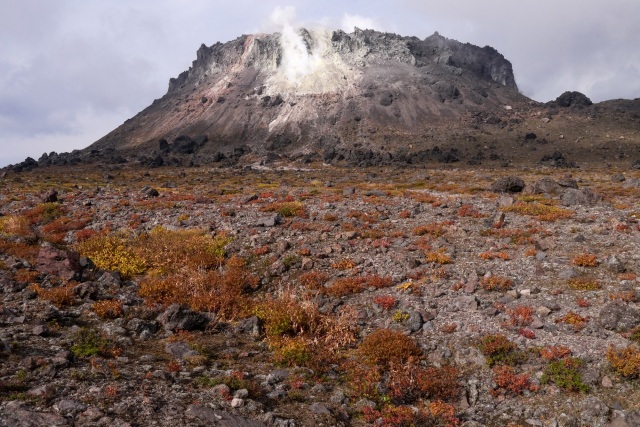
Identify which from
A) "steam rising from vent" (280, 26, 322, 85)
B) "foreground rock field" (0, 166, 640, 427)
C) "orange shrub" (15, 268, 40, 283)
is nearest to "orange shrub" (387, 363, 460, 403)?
"foreground rock field" (0, 166, 640, 427)

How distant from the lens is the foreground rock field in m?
9.08

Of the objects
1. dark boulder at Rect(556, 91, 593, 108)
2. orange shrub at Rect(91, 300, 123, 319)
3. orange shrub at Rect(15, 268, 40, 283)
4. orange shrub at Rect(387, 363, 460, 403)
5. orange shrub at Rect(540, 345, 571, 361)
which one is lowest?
orange shrub at Rect(387, 363, 460, 403)

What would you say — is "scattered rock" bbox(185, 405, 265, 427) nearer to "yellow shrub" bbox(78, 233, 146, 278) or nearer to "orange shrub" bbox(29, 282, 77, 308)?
"orange shrub" bbox(29, 282, 77, 308)

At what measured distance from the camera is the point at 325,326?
13062 millimetres

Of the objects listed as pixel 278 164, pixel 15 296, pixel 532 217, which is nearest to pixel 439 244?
pixel 532 217

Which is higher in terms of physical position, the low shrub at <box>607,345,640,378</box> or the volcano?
the volcano

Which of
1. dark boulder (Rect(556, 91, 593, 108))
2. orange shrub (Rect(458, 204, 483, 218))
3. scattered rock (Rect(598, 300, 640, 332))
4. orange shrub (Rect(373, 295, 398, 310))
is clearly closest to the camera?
scattered rock (Rect(598, 300, 640, 332))

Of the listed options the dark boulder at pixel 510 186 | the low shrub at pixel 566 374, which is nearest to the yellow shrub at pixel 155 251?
the low shrub at pixel 566 374

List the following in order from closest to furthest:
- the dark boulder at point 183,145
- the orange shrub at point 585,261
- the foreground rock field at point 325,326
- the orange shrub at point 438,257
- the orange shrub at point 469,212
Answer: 1. the foreground rock field at point 325,326
2. the orange shrub at point 585,261
3. the orange shrub at point 438,257
4. the orange shrub at point 469,212
5. the dark boulder at point 183,145

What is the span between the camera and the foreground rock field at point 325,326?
29.8ft

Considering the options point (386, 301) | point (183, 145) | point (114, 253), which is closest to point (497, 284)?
point (386, 301)

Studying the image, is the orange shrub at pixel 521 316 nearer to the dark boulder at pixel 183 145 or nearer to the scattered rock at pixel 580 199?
the scattered rock at pixel 580 199

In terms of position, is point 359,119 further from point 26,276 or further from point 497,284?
point 26,276

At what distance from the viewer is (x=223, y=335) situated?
13109mm
